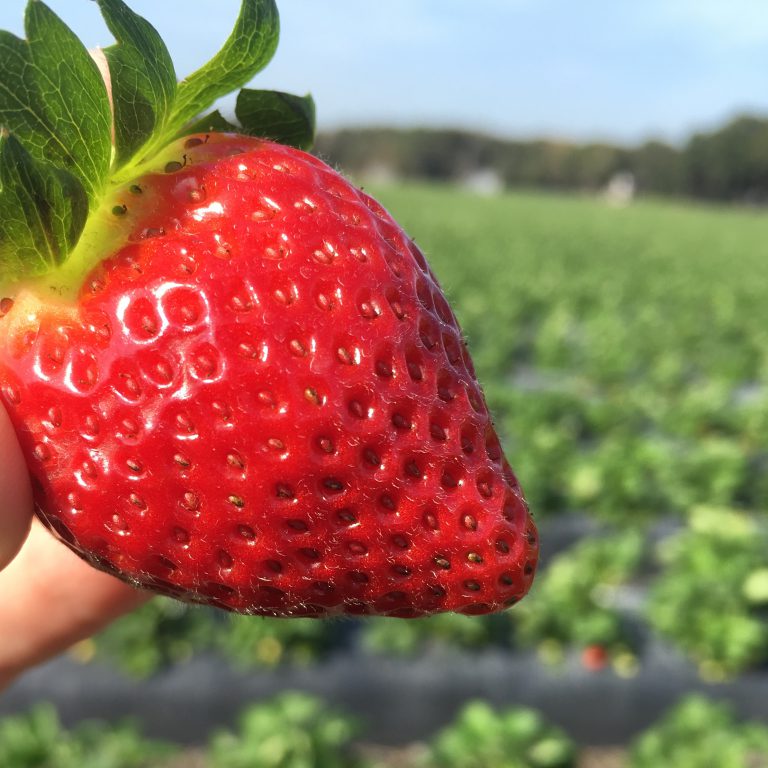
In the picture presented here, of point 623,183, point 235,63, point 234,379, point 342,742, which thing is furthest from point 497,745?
point 623,183

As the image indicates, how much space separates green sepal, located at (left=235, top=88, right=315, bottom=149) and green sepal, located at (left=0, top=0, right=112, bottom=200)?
21cm

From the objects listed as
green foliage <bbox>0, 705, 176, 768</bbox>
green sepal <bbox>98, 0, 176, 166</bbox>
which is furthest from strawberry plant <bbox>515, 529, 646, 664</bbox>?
green sepal <bbox>98, 0, 176, 166</bbox>

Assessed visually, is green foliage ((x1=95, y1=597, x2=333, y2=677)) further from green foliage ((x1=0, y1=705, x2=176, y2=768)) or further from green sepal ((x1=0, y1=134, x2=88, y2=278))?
green sepal ((x1=0, y1=134, x2=88, y2=278))

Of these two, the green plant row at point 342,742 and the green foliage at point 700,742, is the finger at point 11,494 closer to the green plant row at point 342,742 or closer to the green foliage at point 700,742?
the green plant row at point 342,742

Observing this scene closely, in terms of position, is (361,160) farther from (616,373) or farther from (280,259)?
(280,259)

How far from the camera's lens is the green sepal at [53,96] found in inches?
25.5

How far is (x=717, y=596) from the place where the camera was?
285 cm

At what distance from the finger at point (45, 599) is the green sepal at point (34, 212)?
2.15 feet

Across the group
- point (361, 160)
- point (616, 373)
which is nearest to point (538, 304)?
point (616, 373)

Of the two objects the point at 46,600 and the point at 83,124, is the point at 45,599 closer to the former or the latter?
the point at 46,600

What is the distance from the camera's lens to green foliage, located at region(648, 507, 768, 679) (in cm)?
271

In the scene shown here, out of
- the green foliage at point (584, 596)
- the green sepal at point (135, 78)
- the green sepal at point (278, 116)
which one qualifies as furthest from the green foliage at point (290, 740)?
the green sepal at point (135, 78)

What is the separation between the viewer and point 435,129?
66500mm

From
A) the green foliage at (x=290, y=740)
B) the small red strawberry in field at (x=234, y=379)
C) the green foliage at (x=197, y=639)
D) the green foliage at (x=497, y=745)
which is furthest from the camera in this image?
the green foliage at (x=197, y=639)
